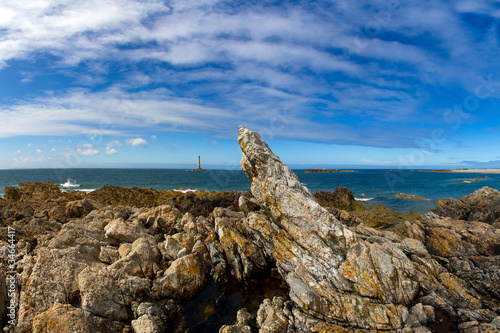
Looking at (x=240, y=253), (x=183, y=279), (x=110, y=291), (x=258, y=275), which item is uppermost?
(x=240, y=253)

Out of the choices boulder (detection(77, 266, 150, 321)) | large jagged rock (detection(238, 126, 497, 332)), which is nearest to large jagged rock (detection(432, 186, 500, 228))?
large jagged rock (detection(238, 126, 497, 332))

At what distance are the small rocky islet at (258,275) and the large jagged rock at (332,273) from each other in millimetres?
48

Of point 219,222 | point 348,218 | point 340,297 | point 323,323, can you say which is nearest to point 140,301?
point 219,222

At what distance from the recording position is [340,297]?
10.3 m

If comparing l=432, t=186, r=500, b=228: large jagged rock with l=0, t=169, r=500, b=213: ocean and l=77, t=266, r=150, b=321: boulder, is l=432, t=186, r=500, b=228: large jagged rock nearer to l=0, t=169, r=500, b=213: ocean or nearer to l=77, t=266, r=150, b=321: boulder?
l=0, t=169, r=500, b=213: ocean

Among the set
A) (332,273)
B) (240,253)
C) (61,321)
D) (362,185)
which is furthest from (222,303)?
(362,185)

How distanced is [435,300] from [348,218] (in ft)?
39.8

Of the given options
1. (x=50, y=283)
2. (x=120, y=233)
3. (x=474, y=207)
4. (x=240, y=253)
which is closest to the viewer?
(x=50, y=283)

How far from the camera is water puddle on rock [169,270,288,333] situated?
10.3 metres

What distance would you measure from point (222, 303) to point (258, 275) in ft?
9.13

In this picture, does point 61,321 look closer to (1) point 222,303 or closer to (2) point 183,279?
(2) point 183,279

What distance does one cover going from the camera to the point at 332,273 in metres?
11.0

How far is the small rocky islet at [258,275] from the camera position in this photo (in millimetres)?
9664

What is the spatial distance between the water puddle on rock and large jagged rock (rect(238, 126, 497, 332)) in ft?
4.76
